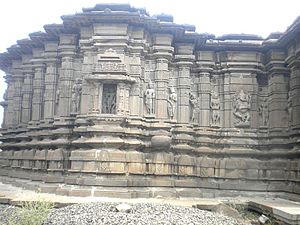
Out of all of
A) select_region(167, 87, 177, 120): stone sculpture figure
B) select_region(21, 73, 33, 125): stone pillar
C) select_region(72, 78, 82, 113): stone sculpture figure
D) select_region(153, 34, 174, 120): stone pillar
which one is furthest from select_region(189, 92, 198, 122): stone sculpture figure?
select_region(21, 73, 33, 125): stone pillar

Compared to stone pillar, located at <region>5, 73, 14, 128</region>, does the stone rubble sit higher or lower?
lower

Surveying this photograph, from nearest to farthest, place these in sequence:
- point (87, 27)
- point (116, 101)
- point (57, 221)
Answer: point (57, 221) < point (116, 101) < point (87, 27)

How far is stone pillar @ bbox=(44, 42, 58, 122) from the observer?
54.8ft

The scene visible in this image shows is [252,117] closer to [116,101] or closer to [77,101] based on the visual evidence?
[116,101]

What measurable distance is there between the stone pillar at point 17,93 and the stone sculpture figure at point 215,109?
1005 cm

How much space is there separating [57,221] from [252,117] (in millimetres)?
10165

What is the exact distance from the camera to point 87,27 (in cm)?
1552

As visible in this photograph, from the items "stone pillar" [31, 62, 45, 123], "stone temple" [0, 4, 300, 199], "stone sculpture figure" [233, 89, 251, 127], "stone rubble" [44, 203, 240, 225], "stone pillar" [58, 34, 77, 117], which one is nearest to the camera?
"stone rubble" [44, 203, 240, 225]

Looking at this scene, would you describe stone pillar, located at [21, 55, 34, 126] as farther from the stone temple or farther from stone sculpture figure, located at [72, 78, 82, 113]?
stone sculpture figure, located at [72, 78, 82, 113]

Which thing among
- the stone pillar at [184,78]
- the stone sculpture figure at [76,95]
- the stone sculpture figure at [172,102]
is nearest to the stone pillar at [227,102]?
the stone pillar at [184,78]

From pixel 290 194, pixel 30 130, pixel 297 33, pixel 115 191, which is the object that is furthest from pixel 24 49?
pixel 290 194

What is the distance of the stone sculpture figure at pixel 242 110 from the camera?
16.6m

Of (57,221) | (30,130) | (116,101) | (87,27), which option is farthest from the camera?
(30,130)

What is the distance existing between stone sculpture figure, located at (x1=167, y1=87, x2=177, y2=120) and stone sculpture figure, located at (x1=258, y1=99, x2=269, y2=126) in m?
3.90
